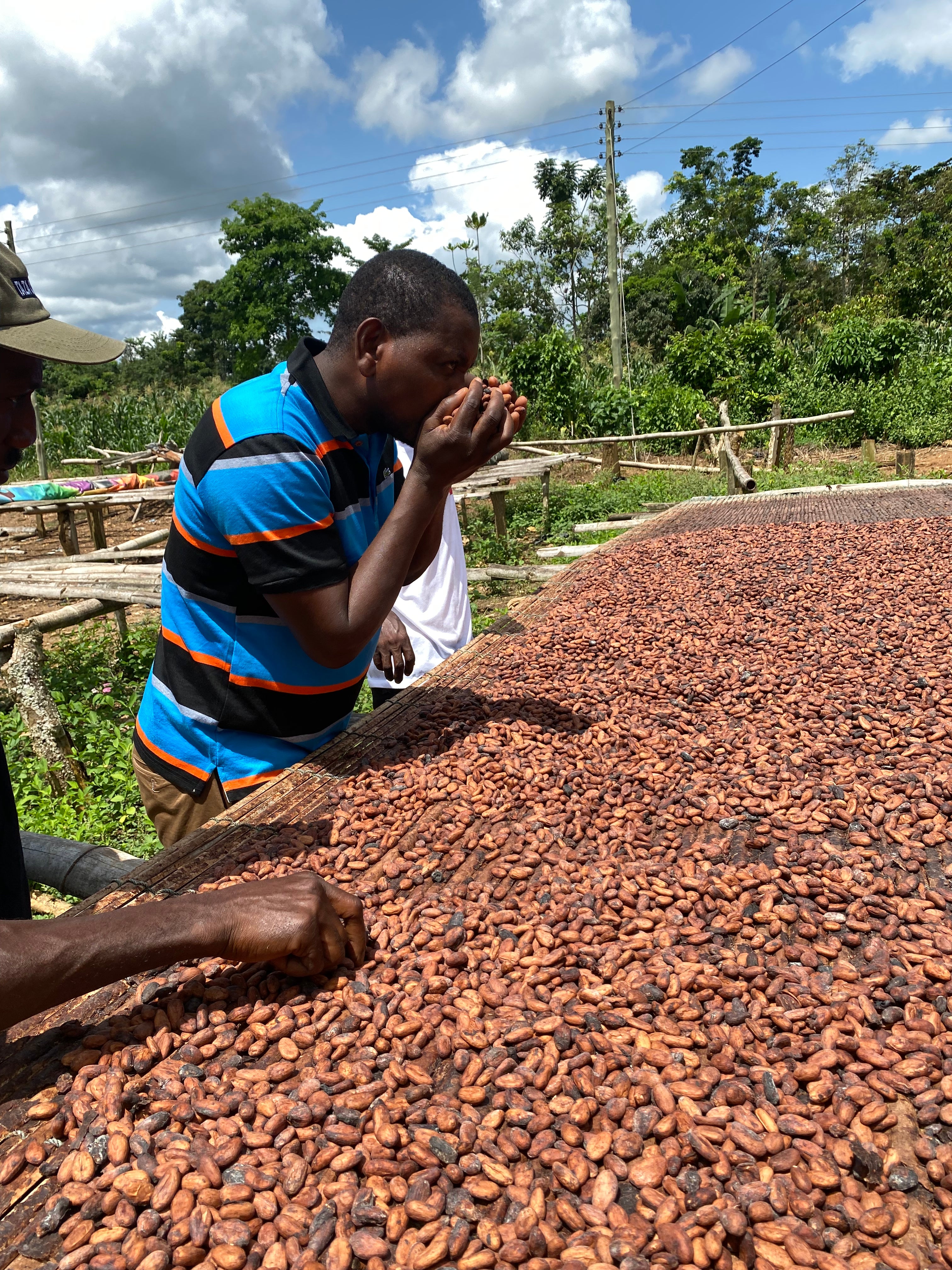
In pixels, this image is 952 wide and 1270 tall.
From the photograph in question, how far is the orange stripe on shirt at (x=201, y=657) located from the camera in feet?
6.23

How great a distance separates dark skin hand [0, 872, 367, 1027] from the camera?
1117 millimetres

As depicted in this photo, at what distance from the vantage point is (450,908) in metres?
1.67

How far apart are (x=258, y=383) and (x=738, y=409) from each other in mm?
17216

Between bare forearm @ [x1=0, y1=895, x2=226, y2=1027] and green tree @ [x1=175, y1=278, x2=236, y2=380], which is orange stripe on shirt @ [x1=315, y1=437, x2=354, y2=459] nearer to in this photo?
bare forearm @ [x1=0, y1=895, x2=226, y2=1027]

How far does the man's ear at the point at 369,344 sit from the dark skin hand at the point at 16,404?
0.64 meters

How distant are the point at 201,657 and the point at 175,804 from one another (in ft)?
1.45

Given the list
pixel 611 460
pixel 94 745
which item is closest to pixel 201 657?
pixel 94 745

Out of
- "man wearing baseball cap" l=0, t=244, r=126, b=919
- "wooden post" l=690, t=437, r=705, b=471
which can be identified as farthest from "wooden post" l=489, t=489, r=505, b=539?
"man wearing baseball cap" l=0, t=244, r=126, b=919

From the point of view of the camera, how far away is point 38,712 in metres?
4.45

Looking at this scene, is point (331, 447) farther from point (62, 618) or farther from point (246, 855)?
point (62, 618)

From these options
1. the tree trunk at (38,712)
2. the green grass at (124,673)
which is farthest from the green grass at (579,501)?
the tree trunk at (38,712)

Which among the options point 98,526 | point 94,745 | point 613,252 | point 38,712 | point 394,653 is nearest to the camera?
point 394,653

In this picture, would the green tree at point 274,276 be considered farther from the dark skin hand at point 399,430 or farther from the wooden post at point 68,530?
the dark skin hand at point 399,430

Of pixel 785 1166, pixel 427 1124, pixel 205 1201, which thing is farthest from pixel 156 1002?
pixel 785 1166
